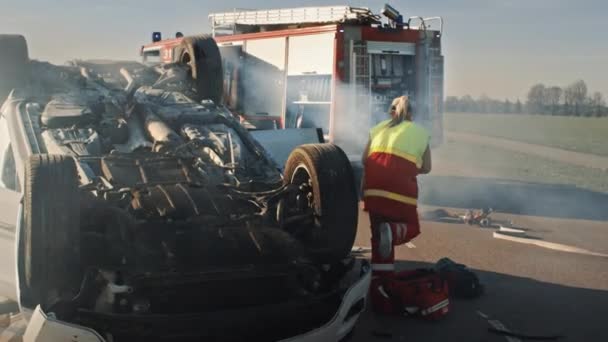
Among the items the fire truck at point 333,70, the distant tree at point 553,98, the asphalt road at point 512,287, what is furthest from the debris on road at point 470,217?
the distant tree at point 553,98

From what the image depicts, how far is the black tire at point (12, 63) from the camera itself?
6246mm

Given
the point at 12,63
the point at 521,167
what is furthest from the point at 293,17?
the point at 12,63

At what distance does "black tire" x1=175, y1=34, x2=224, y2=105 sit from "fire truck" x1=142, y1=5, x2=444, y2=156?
14.0 feet

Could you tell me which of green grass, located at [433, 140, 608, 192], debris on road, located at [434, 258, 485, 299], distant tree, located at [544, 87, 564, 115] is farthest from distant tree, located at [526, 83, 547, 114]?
debris on road, located at [434, 258, 485, 299]

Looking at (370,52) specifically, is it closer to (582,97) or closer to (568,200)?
(568,200)

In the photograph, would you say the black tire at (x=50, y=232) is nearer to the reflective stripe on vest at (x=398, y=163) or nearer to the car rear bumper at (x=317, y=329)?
the car rear bumper at (x=317, y=329)

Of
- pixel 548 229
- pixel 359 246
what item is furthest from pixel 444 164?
pixel 359 246

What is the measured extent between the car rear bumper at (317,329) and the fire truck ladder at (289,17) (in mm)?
7042

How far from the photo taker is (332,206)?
4.73m

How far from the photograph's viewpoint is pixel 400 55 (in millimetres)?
12078

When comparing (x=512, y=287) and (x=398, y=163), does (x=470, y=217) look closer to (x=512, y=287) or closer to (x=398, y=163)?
(x=512, y=287)

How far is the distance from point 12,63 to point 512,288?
4752mm

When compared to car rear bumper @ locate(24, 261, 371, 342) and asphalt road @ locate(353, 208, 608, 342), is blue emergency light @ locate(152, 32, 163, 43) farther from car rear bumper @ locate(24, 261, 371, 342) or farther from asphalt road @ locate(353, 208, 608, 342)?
car rear bumper @ locate(24, 261, 371, 342)

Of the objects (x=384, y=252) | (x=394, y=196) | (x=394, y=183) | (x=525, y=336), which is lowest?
(x=525, y=336)
